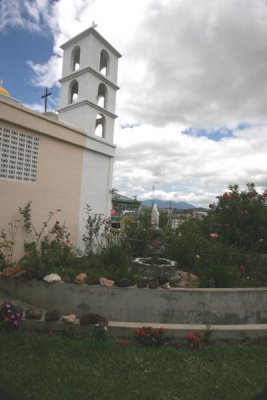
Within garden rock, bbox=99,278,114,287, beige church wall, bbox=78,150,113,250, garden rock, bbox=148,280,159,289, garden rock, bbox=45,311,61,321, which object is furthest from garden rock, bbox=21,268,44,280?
beige church wall, bbox=78,150,113,250

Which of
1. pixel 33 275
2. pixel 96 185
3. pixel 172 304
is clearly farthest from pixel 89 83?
pixel 172 304

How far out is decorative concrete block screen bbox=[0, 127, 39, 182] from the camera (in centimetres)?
563

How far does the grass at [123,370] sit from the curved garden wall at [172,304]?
1.66 feet

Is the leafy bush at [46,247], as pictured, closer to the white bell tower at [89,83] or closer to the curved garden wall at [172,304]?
the curved garden wall at [172,304]

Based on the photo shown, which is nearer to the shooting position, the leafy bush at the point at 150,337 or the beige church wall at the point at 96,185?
the leafy bush at the point at 150,337

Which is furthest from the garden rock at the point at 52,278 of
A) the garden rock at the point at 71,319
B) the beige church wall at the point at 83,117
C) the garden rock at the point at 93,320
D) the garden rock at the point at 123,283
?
the beige church wall at the point at 83,117

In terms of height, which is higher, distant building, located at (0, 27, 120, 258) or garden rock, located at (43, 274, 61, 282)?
distant building, located at (0, 27, 120, 258)

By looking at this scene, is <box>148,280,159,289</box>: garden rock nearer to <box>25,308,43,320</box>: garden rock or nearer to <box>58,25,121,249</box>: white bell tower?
<box>25,308,43,320</box>: garden rock

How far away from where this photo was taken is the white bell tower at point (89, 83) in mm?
7422

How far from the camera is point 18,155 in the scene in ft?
19.1

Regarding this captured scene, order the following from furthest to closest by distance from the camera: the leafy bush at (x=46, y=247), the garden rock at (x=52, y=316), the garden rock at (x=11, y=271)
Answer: the leafy bush at (x=46, y=247) → the garden rock at (x=11, y=271) → the garden rock at (x=52, y=316)

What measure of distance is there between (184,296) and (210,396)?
1471 mm

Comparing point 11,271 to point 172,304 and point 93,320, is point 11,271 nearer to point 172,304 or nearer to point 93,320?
point 93,320

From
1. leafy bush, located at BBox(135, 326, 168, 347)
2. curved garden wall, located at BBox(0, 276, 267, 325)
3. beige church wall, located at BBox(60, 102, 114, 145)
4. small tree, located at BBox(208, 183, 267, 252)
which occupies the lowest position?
leafy bush, located at BBox(135, 326, 168, 347)
